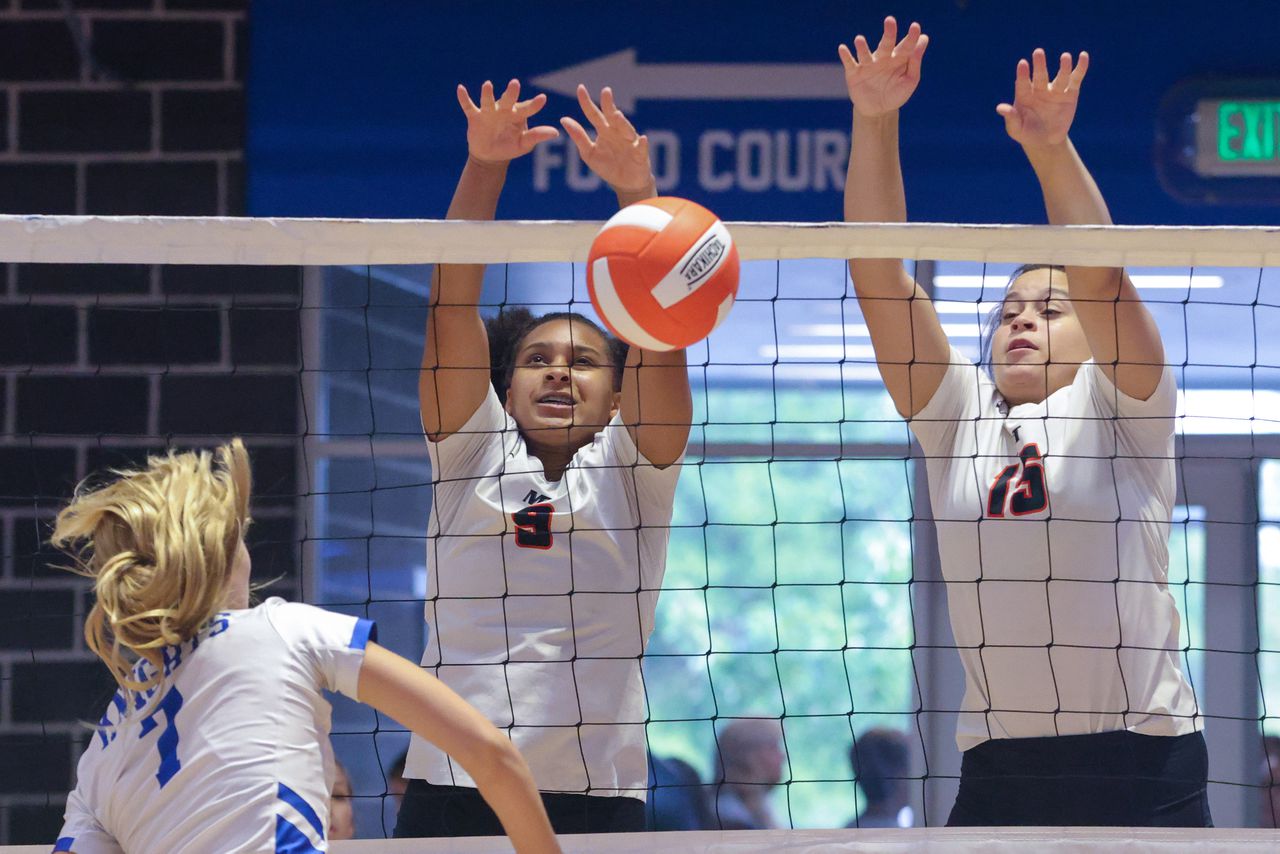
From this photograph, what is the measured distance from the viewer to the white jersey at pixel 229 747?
6.53 ft

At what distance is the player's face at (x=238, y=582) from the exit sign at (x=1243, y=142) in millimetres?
4145

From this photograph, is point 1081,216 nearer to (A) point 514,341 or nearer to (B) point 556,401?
(B) point 556,401

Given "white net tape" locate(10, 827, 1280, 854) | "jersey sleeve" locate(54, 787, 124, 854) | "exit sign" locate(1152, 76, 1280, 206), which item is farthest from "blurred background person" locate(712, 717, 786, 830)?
"jersey sleeve" locate(54, 787, 124, 854)

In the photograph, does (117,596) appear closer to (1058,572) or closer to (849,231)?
(849,231)

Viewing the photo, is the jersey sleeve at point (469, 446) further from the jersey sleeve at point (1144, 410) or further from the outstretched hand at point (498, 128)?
the jersey sleeve at point (1144, 410)

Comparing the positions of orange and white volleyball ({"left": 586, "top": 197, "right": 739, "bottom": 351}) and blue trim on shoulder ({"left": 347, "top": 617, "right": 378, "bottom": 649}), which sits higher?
orange and white volleyball ({"left": 586, "top": 197, "right": 739, "bottom": 351})

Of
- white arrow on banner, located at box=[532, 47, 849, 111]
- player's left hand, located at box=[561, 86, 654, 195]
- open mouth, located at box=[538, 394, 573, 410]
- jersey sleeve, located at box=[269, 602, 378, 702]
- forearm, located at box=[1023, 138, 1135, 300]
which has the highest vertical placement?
white arrow on banner, located at box=[532, 47, 849, 111]

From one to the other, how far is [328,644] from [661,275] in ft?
3.02

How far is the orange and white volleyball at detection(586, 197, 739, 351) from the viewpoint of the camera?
265 cm

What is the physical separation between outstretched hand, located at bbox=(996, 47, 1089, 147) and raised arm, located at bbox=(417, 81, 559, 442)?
929 mm

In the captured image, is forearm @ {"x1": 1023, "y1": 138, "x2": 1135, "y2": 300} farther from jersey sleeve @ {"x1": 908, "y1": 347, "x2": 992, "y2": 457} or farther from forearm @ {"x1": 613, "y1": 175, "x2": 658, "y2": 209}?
forearm @ {"x1": 613, "y1": 175, "x2": 658, "y2": 209}

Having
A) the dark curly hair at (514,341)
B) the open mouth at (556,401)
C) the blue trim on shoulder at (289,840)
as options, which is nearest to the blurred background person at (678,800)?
the dark curly hair at (514,341)

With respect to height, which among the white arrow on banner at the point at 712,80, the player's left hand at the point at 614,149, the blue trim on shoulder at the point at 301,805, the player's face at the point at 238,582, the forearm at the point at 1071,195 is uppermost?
the white arrow on banner at the point at 712,80

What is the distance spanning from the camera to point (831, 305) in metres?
5.64
